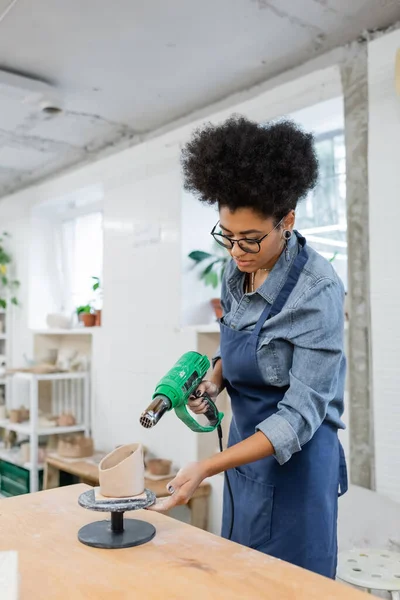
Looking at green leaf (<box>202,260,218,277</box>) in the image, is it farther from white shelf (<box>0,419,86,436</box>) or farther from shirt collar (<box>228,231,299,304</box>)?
shirt collar (<box>228,231,299,304</box>)

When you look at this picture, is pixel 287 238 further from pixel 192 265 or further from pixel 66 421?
pixel 66 421

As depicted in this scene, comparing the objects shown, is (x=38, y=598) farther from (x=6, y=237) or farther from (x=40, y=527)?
(x=6, y=237)

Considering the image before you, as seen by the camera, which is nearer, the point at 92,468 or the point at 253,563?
the point at 253,563

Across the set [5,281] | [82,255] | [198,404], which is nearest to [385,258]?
[198,404]

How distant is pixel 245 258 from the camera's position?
4.60 feet

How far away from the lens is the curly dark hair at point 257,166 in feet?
4.29

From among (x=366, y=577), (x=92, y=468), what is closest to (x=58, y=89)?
(x=92, y=468)

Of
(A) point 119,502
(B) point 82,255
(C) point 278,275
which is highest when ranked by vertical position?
(B) point 82,255

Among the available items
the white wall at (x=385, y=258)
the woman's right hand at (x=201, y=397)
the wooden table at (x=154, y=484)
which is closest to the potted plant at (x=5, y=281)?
the wooden table at (x=154, y=484)

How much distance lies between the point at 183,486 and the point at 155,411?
0.16 m

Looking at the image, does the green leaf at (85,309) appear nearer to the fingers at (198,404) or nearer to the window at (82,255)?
the window at (82,255)

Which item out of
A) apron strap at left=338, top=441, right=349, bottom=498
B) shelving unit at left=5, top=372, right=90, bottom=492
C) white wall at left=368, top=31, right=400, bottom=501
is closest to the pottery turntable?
apron strap at left=338, top=441, right=349, bottom=498

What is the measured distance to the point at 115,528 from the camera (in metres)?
1.18

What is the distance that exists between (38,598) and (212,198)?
0.92 meters
